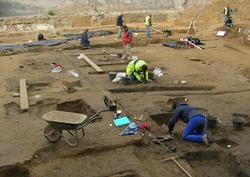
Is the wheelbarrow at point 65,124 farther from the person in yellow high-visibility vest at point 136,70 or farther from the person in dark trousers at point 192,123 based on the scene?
the person in yellow high-visibility vest at point 136,70

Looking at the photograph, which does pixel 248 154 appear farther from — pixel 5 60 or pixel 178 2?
pixel 178 2

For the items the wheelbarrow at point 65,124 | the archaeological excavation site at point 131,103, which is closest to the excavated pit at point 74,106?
the archaeological excavation site at point 131,103

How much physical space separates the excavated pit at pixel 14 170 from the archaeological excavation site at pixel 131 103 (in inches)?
0.8

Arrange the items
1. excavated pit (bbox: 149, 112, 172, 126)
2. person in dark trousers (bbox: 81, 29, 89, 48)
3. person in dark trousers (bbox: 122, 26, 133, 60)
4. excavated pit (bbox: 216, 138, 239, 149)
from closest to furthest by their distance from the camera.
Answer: excavated pit (bbox: 216, 138, 239, 149) → excavated pit (bbox: 149, 112, 172, 126) → person in dark trousers (bbox: 122, 26, 133, 60) → person in dark trousers (bbox: 81, 29, 89, 48)

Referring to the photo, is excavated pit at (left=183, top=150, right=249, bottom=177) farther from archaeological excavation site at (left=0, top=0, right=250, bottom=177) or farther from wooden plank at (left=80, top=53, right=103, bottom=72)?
wooden plank at (left=80, top=53, right=103, bottom=72)

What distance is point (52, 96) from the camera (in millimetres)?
14258

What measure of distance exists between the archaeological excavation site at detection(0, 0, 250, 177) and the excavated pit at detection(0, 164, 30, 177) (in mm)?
20

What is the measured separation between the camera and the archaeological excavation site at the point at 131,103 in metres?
8.83

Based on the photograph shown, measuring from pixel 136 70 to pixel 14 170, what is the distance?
7513 millimetres

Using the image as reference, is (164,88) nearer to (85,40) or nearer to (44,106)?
(44,106)

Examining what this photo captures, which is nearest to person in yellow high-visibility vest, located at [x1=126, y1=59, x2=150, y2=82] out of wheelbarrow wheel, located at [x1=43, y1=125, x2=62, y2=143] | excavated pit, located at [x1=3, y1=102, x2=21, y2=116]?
excavated pit, located at [x1=3, y1=102, x2=21, y2=116]

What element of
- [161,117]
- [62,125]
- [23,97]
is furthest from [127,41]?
[62,125]

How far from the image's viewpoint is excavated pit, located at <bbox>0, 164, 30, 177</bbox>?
852cm

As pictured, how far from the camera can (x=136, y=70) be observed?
15250 mm
